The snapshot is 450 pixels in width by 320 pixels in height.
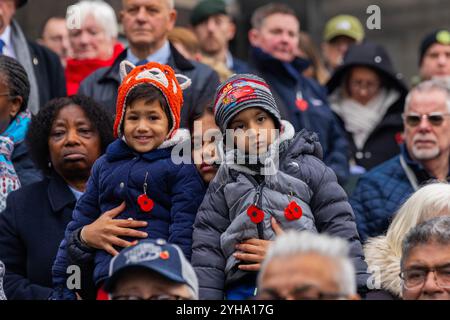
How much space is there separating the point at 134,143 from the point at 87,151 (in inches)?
29.9

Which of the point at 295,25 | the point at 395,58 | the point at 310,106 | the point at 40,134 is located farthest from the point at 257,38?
the point at 395,58

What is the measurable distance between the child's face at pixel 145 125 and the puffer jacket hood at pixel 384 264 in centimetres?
132

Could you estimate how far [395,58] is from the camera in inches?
611

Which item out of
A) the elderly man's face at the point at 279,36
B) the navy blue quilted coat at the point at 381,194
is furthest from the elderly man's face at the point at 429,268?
the elderly man's face at the point at 279,36

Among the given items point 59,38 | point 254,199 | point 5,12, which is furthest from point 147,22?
point 254,199

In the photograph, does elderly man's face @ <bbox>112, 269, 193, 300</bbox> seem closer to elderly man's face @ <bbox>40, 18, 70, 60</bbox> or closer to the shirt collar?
the shirt collar

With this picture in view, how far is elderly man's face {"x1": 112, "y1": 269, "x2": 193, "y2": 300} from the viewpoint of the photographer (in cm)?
504

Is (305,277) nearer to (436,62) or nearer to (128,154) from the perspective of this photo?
(128,154)

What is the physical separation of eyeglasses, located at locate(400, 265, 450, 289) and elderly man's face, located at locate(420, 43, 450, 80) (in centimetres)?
462

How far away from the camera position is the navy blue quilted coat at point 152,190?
626 cm

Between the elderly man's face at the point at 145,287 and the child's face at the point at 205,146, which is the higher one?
the child's face at the point at 205,146

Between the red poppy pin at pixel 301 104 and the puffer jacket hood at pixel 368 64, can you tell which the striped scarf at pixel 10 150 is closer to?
the red poppy pin at pixel 301 104

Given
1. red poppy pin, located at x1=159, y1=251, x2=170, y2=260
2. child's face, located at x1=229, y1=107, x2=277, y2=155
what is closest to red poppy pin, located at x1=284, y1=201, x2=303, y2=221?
child's face, located at x1=229, y1=107, x2=277, y2=155

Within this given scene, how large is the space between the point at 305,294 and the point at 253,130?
1.81 meters
